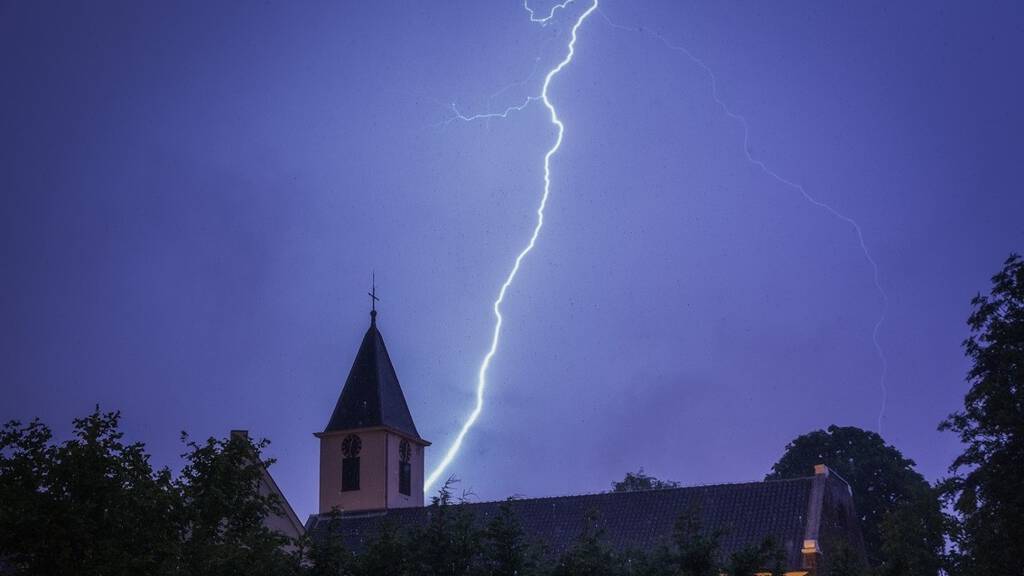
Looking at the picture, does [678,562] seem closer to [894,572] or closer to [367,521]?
[894,572]

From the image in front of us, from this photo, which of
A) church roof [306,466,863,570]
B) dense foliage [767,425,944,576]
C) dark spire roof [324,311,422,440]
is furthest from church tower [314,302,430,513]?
dense foliage [767,425,944,576]

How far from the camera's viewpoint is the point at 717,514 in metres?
38.2

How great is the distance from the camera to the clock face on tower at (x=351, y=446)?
1889 inches

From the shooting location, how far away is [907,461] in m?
56.8

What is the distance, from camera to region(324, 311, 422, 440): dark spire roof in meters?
48.5

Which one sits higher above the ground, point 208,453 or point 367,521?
point 208,453

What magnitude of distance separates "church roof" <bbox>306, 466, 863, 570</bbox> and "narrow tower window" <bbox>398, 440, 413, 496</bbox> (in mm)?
4534

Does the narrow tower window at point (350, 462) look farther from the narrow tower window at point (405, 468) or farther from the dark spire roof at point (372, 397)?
the narrow tower window at point (405, 468)

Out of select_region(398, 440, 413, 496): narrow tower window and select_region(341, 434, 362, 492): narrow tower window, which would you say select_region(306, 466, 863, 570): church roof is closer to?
select_region(341, 434, 362, 492): narrow tower window

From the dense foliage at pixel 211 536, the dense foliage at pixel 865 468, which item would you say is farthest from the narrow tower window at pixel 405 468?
the dense foliage at pixel 211 536

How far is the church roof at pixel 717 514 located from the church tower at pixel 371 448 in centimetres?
330

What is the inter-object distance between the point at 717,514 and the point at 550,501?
23.6 ft

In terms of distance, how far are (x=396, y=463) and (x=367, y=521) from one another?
4.34 metres

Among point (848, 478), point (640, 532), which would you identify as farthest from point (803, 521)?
point (848, 478)
